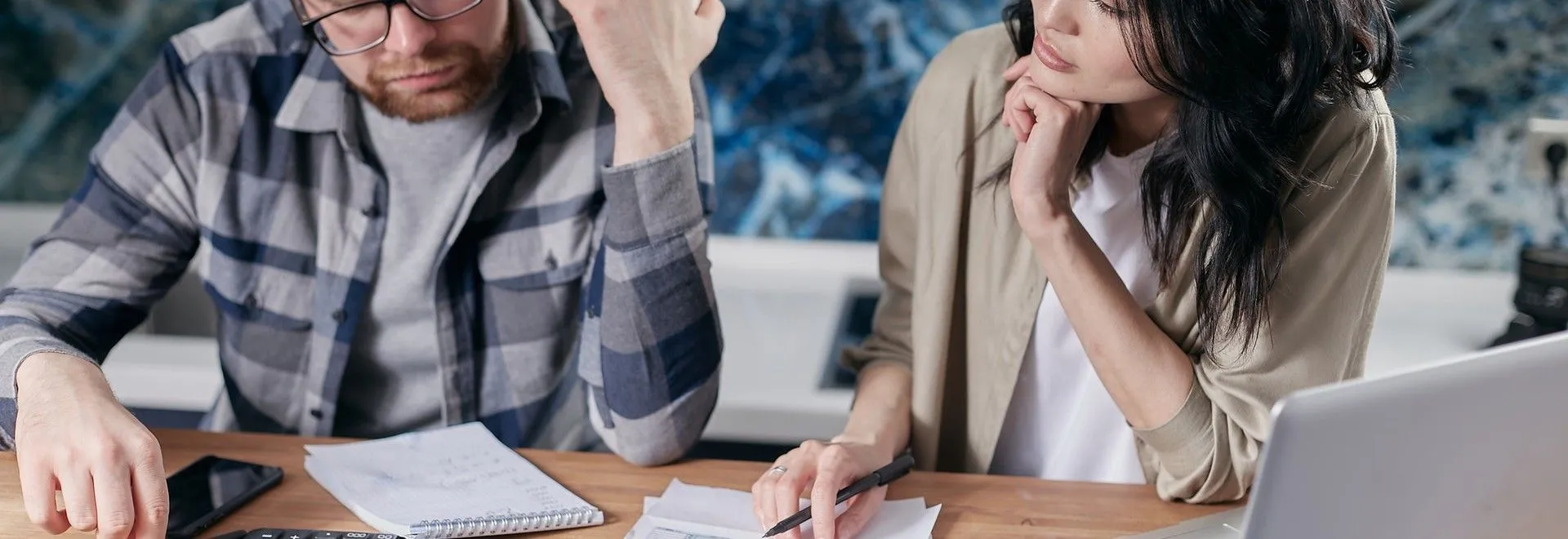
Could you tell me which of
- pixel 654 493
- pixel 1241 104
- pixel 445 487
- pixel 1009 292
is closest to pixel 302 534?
pixel 445 487

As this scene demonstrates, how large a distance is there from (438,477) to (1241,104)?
77 cm

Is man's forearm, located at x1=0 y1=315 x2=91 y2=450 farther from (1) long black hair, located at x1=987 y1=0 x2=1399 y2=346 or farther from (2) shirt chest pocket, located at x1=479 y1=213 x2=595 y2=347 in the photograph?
(1) long black hair, located at x1=987 y1=0 x2=1399 y2=346

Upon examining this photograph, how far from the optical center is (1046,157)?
44.9 inches

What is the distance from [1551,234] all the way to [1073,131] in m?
1.59

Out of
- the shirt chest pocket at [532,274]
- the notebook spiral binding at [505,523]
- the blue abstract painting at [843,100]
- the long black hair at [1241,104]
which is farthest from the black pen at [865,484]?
the blue abstract painting at [843,100]

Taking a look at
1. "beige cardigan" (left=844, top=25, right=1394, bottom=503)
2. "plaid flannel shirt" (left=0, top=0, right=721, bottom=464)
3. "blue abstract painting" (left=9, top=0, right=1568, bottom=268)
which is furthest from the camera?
"blue abstract painting" (left=9, top=0, right=1568, bottom=268)

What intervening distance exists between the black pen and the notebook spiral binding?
16cm

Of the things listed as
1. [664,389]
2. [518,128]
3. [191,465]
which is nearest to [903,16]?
[518,128]

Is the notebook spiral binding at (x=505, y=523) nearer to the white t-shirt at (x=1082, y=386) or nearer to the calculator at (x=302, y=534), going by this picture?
the calculator at (x=302, y=534)

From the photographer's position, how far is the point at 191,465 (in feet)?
3.68

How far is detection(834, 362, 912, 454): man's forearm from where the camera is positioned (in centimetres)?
121

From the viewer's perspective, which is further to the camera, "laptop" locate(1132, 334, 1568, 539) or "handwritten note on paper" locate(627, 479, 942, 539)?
"handwritten note on paper" locate(627, 479, 942, 539)

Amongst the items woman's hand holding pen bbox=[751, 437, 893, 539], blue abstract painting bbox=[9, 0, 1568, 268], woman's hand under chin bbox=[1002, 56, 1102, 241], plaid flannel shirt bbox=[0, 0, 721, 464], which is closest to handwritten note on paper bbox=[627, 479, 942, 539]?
woman's hand holding pen bbox=[751, 437, 893, 539]

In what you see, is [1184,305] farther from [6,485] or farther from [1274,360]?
[6,485]
